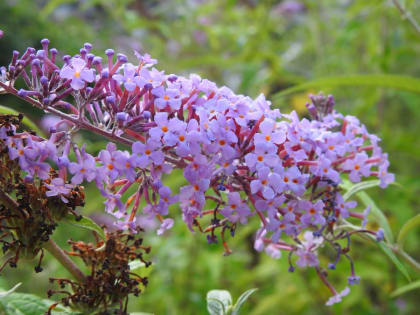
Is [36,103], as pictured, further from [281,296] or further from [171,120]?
[281,296]

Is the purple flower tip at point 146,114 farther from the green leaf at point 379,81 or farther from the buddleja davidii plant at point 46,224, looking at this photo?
the green leaf at point 379,81

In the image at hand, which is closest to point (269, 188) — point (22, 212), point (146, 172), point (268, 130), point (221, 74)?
point (268, 130)

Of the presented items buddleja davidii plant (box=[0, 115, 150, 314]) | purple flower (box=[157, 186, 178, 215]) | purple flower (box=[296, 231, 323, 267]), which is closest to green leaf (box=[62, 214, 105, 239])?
buddleja davidii plant (box=[0, 115, 150, 314])

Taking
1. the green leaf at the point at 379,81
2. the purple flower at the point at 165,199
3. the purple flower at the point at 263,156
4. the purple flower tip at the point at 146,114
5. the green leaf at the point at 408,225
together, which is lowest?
the purple flower at the point at 165,199

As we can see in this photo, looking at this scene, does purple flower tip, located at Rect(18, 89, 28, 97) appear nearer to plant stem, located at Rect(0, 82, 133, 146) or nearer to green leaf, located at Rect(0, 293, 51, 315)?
plant stem, located at Rect(0, 82, 133, 146)

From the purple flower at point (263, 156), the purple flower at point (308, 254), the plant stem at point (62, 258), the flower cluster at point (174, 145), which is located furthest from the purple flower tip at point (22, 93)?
the purple flower at point (308, 254)

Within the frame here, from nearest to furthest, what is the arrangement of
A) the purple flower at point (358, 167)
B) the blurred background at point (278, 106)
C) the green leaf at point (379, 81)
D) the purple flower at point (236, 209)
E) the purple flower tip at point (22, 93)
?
the purple flower tip at point (22, 93) → the purple flower at point (236, 209) → the purple flower at point (358, 167) → the green leaf at point (379, 81) → the blurred background at point (278, 106)

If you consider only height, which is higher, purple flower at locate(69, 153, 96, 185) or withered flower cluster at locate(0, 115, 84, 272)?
purple flower at locate(69, 153, 96, 185)

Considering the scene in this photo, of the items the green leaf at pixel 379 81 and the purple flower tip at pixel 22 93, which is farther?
the green leaf at pixel 379 81
